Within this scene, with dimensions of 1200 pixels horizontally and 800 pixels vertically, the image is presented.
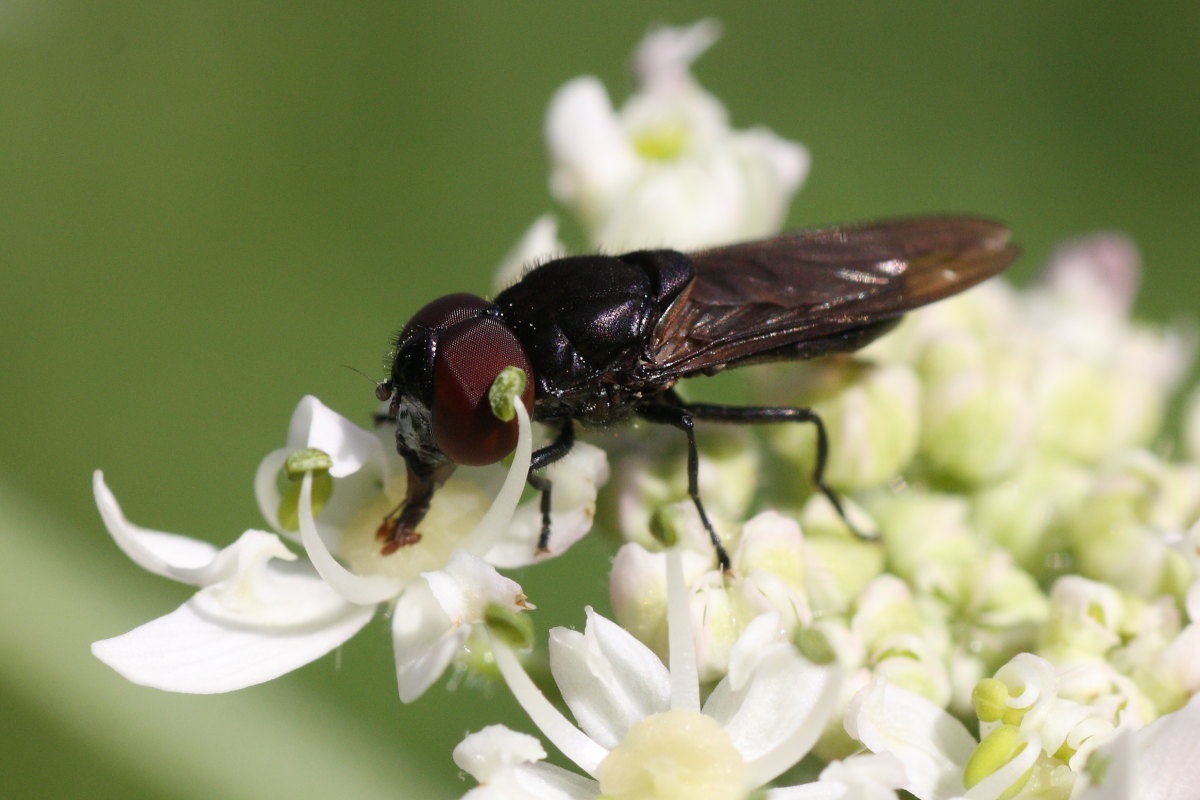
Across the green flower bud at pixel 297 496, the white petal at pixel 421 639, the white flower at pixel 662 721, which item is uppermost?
the green flower bud at pixel 297 496

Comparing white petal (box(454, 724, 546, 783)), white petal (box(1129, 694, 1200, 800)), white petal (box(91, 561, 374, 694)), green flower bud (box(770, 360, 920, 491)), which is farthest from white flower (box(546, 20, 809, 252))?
white petal (box(1129, 694, 1200, 800))

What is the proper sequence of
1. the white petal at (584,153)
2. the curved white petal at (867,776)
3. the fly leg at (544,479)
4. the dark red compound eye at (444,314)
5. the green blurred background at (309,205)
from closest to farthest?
the curved white petal at (867,776), the dark red compound eye at (444,314), the fly leg at (544,479), the green blurred background at (309,205), the white petal at (584,153)

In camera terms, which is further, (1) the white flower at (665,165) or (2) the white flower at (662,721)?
(1) the white flower at (665,165)

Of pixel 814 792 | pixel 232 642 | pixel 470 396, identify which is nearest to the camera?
pixel 814 792

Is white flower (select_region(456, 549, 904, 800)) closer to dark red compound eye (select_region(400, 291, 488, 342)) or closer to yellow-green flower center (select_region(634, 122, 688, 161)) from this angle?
dark red compound eye (select_region(400, 291, 488, 342))

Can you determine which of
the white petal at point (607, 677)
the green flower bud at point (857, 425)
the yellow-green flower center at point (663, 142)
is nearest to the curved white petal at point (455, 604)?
the white petal at point (607, 677)

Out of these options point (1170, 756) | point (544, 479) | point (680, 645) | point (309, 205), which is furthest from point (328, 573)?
→ point (309, 205)

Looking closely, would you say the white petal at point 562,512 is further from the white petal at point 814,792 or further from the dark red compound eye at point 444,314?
the white petal at point 814,792

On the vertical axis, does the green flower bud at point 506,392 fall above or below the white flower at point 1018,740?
above

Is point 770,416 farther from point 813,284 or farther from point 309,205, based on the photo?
point 309,205

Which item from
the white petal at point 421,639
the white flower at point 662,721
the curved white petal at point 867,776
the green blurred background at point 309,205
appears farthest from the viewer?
the green blurred background at point 309,205
